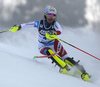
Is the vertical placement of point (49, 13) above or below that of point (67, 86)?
above

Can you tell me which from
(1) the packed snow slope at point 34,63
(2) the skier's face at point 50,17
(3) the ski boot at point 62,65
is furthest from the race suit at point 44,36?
(3) the ski boot at point 62,65

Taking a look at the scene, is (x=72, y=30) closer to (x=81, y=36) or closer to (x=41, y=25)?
(x=81, y=36)

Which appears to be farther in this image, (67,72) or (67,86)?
(67,72)

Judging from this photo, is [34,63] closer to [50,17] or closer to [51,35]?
[51,35]

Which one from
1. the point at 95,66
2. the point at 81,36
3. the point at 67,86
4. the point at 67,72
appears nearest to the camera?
the point at 67,86

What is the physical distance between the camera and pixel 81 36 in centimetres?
1084

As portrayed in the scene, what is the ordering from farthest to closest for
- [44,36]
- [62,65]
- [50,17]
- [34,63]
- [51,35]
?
[44,36] → [50,17] → [51,35] → [62,65] → [34,63]

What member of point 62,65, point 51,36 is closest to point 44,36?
point 51,36

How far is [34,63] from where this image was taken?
3953mm

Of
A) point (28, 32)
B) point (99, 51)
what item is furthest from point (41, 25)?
point (28, 32)

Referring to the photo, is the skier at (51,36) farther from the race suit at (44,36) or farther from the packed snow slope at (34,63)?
the packed snow slope at (34,63)

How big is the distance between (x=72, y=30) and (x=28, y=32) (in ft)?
9.70

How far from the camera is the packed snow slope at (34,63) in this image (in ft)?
7.87

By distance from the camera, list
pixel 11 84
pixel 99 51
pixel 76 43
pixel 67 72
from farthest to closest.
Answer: pixel 76 43 → pixel 99 51 → pixel 67 72 → pixel 11 84
